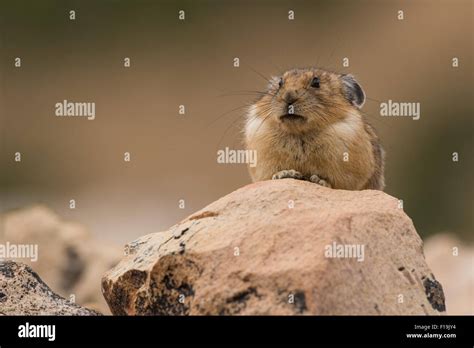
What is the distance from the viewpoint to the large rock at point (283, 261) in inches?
200

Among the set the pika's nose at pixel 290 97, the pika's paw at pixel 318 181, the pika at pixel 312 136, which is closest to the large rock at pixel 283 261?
the pika's paw at pixel 318 181

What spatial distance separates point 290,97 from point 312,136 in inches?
16.5

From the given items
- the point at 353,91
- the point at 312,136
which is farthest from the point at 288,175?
the point at 353,91

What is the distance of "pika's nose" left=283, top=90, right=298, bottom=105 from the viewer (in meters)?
6.63

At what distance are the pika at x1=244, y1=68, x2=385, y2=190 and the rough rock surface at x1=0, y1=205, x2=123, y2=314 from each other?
297cm

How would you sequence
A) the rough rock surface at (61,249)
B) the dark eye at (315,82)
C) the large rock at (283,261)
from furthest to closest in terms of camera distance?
the rough rock surface at (61,249) < the dark eye at (315,82) < the large rock at (283,261)

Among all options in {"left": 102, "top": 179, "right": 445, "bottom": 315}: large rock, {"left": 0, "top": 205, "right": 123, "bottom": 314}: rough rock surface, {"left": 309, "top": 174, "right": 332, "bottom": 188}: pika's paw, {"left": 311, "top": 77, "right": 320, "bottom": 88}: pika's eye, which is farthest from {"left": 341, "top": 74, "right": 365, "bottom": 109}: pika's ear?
{"left": 0, "top": 205, "right": 123, "bottom": 314}: rough rock surface

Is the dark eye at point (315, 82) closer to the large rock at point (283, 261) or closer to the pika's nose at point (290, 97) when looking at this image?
the pika's nose at point (290, 97)

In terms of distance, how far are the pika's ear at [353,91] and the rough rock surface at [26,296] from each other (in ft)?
10.4

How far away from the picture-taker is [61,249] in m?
9.68
